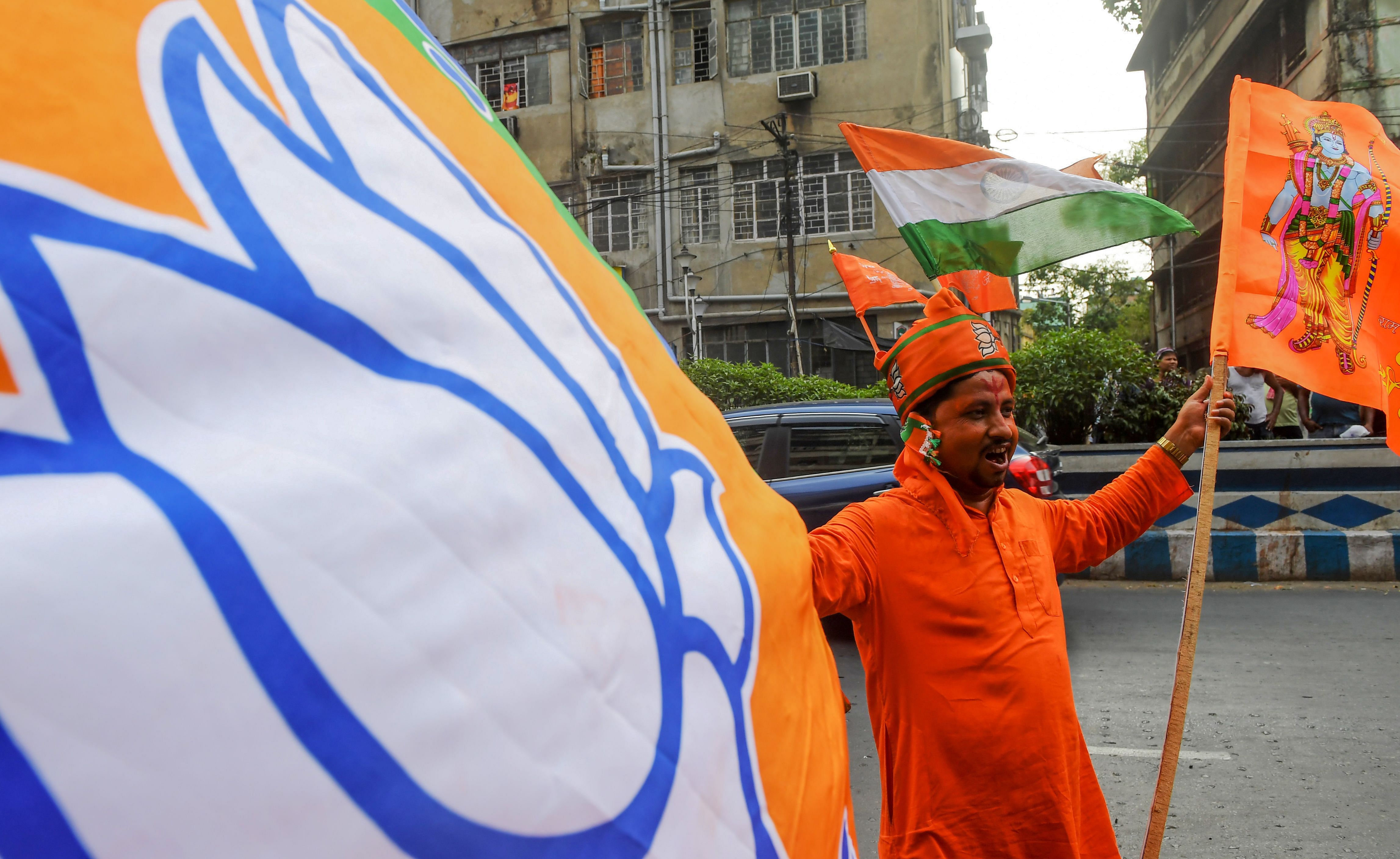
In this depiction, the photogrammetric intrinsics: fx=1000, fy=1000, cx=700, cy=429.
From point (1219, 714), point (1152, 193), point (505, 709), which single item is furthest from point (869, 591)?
point (1152, 193)

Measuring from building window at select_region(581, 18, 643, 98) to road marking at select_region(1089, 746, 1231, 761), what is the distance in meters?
20.4

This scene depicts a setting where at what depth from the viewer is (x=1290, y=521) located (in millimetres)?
8453

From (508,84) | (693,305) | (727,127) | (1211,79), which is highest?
(508,84)

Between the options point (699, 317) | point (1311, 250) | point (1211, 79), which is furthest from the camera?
point (1211, 79)

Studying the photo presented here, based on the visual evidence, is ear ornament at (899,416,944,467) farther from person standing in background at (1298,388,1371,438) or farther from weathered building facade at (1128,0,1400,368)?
weathered building facade at (1128,0,1400,368)

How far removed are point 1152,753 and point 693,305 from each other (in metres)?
17.3

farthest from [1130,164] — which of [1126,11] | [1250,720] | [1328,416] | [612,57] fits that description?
[1250,720]

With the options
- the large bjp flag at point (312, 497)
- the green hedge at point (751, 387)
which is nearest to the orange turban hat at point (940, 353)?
the large bjp flag at point (312, 497)

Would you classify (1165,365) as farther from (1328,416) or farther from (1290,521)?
(1290,521)

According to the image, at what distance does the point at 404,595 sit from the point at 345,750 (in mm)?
125

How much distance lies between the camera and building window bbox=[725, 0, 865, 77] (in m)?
21.1

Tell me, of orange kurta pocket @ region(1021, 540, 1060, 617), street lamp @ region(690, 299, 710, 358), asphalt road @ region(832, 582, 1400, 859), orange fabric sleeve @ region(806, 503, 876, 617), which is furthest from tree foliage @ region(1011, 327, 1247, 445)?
street lamp @ region(690, 299, 710, 358)

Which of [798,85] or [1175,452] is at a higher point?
[798,85]

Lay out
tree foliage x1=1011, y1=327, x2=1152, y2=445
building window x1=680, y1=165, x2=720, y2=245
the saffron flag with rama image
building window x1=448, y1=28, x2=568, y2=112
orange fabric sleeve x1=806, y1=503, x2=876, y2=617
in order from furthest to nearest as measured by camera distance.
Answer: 1. building window x1=448, y1=28, x2=568, y2=112
2. building window x1=680, y1=165, x2=720, y2=245
3. tree foliage x1=1011, y1=327, x2=1152, y2=445
4. the saffron flag with rama image
5. orange fabric sleeve x1=806, y1=503, x2=876, y2=617
